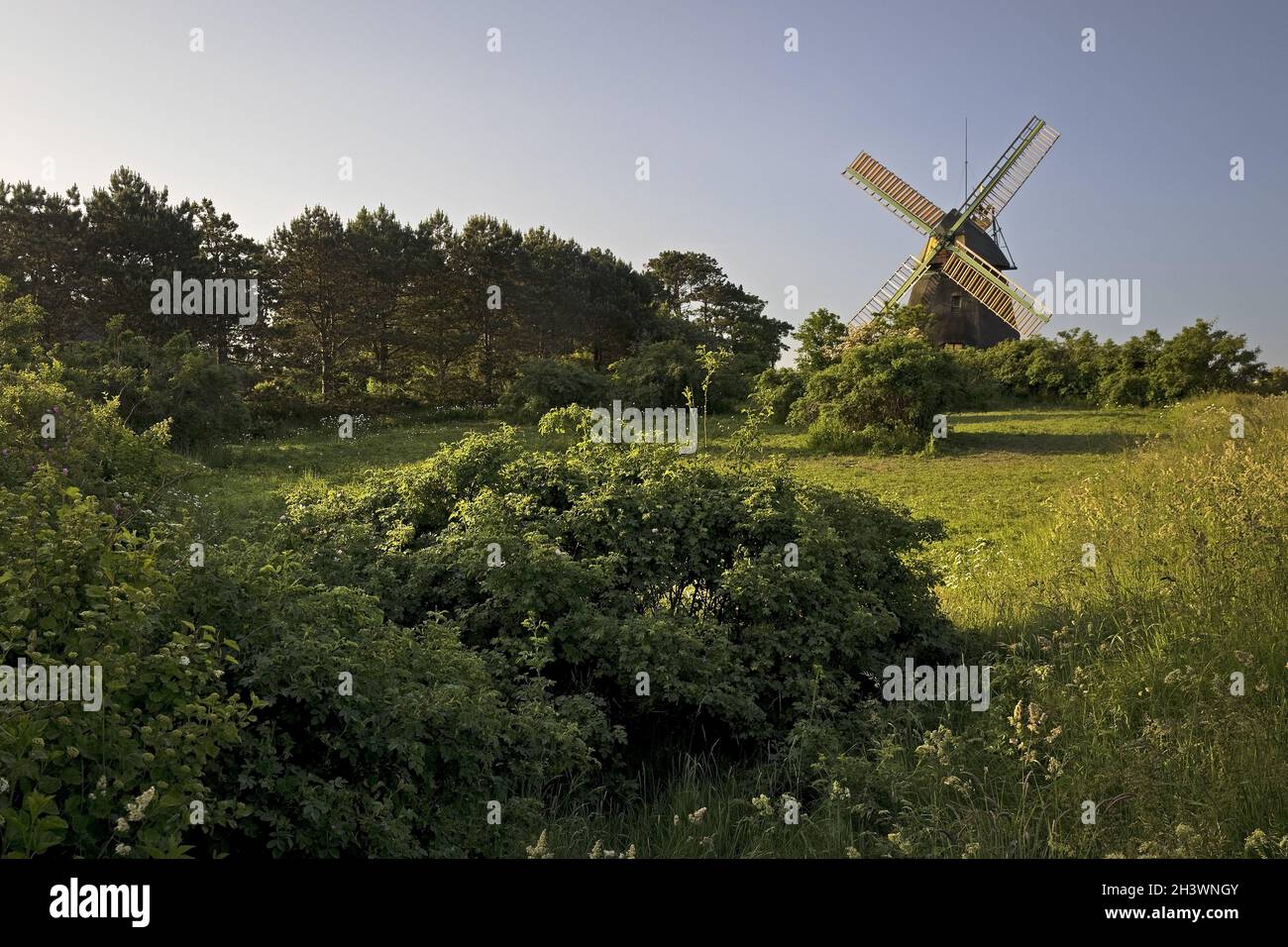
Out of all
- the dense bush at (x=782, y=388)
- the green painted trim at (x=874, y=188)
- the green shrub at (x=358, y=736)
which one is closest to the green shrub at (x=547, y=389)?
the dense bush at (x=782, y=388)

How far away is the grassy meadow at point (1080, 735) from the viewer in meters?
4.27

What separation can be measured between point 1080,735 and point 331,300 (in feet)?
120

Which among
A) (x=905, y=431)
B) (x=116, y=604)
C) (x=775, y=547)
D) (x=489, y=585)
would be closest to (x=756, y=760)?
(x=775, y=547)

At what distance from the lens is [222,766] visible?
3.54m

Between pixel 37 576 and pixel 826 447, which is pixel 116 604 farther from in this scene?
pixel 826 447

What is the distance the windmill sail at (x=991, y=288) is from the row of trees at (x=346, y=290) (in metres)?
10.7

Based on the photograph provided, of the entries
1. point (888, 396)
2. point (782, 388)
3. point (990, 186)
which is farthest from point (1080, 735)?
point (990, 186)

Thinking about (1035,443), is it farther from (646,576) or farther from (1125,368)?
(646,576)

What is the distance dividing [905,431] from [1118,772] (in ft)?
66.2

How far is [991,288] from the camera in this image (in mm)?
37375

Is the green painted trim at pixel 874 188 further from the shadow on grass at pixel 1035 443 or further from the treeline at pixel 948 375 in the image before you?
the shadow on grass at pixel 1035 443

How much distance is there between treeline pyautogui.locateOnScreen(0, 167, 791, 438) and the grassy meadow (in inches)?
899

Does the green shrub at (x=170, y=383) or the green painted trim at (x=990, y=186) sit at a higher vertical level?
the green painted trim at (x=990, y=186)

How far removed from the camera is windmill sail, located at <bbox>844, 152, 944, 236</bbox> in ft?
130
